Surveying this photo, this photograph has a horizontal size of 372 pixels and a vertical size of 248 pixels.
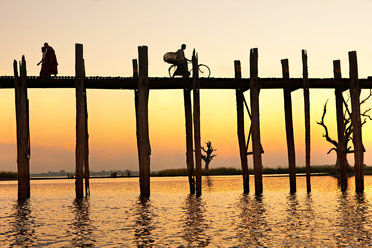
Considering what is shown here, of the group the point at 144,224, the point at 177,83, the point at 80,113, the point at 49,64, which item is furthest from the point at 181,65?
the point at 144,224

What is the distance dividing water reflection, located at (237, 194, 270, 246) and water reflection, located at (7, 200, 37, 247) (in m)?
4.52

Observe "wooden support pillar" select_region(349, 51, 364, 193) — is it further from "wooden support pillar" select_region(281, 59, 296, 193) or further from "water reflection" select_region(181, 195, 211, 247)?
"water reflection" select_region(181, 195, 211, 247)

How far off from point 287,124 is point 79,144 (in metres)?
Answer: 7.89

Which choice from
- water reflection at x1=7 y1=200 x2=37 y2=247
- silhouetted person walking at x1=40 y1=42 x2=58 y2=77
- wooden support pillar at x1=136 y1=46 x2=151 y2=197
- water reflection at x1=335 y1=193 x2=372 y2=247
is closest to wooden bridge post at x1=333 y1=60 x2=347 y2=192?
water reflection at x1=335 y1=193 x2=372 y2=247

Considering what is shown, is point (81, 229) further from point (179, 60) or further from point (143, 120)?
point (179, 60)

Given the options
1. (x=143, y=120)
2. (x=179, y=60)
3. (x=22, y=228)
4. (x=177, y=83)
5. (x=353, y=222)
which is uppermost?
(x=179, y=60)

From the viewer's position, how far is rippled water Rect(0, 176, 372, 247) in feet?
41.1

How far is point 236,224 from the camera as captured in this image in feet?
49.2

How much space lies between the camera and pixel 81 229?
14531mm

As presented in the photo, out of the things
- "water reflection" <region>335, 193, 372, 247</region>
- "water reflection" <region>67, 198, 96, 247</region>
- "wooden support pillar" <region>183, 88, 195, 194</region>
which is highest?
"wooden support pillar" <region>183, 88, 195, 194</region>

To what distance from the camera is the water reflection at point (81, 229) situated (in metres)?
12.5

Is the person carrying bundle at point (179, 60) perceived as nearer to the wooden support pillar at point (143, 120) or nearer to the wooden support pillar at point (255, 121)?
the wooden support pillar at point (143, 120)

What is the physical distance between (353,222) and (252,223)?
2.51 meters

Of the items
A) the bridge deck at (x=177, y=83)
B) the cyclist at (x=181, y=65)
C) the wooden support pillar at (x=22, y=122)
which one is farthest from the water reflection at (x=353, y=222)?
the wooden support pillar at (x=22, y=122)
